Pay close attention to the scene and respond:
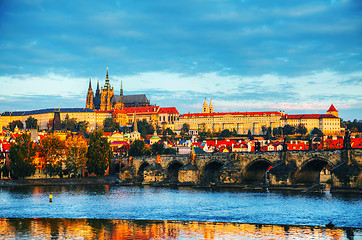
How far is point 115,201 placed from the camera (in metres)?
55.3

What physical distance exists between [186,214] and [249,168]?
82.8ft

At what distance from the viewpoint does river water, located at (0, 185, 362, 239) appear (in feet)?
113

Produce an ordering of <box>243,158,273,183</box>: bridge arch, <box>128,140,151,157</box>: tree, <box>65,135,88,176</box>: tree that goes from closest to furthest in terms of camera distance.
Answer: <box>243,158,273,183</box>: bridge arch → <box>65,135,88,176</box>: tree → <box>128,140,151,157</box>: tree

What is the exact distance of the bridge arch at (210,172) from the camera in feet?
241

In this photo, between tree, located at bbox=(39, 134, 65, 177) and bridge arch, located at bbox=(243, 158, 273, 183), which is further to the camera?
tree, located at bbox=(39, 134, 65, 177)

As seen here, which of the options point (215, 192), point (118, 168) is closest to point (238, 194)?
point (215, 192)

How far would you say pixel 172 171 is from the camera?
8212 centimetres

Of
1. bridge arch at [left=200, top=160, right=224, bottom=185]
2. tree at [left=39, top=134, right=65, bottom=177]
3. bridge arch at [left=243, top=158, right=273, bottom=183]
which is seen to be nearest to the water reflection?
bridge arch at [left=243, top=158, right=273, bottom=183]

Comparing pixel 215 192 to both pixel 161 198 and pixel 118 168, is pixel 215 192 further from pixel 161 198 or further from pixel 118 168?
pixel 118 168

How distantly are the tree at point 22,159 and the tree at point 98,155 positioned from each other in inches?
341

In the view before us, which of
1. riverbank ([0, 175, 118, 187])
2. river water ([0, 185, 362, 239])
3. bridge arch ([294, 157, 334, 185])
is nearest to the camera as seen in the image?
river water ([0, 185, 362, 239])

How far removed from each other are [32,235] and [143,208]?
54.1 feet

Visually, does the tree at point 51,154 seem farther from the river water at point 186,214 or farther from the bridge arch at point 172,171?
the river water at point 186,214

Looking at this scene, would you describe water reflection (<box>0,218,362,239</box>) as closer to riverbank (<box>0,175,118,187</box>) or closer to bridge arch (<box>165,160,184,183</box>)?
riverbank (<box>0,175,118,187</box>)
